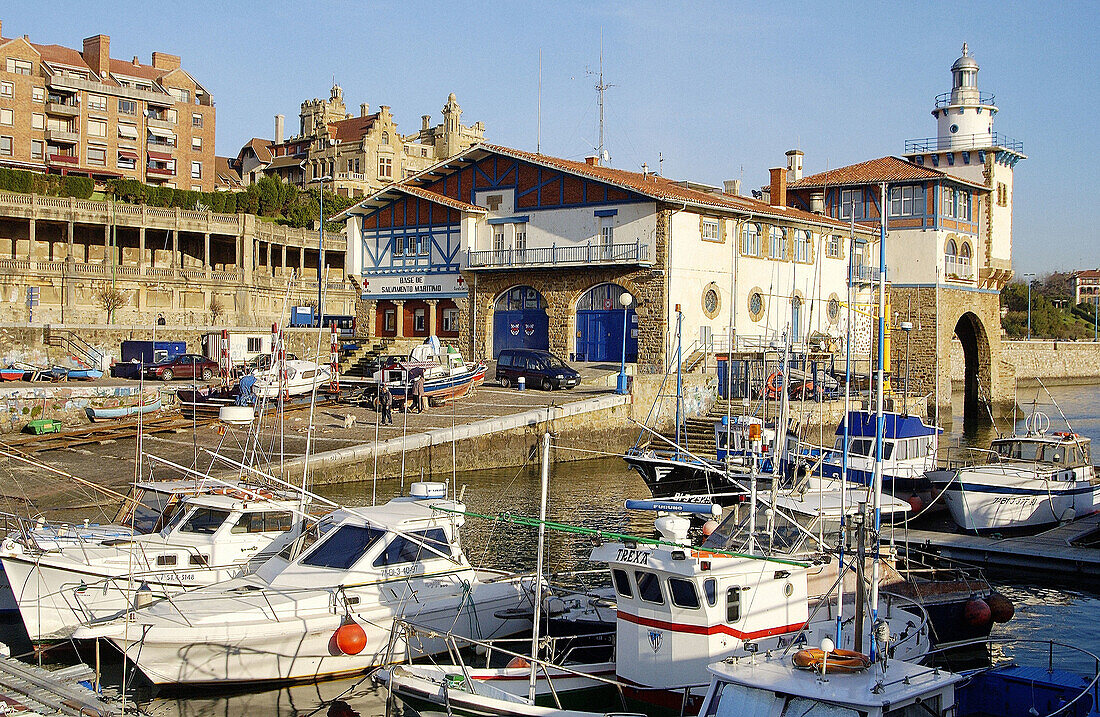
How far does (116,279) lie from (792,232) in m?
36.3

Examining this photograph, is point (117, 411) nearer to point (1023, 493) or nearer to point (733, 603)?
point (733, 603)

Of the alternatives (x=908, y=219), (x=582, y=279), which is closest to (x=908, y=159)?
(x=908, y=219)

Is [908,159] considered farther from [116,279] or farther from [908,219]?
[116,279]

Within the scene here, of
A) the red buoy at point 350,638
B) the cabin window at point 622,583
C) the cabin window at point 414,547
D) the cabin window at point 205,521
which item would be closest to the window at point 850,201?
the cabin window at point 414,547

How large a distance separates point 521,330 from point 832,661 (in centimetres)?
3579

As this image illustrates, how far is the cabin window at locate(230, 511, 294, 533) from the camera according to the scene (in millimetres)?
16781

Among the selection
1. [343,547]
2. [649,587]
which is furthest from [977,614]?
[343,547]

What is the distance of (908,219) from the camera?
176 feet

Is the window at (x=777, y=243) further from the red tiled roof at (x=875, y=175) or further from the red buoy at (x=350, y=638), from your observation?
the red buoy at (x=350, y=638)

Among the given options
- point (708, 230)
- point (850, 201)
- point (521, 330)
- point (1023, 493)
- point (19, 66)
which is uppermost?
point (19, 66)

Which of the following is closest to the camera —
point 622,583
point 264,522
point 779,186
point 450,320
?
point 622,583

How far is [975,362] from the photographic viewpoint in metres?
60.5

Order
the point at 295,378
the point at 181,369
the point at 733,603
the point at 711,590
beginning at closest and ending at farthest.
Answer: the point at 711,590
the point at 733,603
the point at 295,378
the point at 181,369

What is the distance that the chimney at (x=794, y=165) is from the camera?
2285 inches
